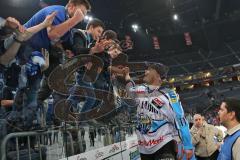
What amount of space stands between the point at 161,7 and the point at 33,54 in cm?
1604

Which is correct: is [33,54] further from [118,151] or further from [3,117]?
[118,151]

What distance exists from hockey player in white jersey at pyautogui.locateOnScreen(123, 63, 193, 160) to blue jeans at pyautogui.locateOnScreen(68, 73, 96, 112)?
75 centimetres

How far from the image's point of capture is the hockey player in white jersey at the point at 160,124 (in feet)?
8.96

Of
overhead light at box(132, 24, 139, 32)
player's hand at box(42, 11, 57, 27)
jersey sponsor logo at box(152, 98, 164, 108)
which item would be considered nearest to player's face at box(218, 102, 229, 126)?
jersey sponsor logo at box(152, 98, 164, 108)

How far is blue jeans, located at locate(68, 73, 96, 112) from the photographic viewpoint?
11.3 feet

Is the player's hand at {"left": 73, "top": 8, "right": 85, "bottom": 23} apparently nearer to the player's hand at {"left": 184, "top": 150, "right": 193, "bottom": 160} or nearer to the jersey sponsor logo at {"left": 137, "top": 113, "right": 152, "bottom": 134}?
the jersey sponsor logo at {"left": 137, "top": 113, "right": 152, "bottom": 134}

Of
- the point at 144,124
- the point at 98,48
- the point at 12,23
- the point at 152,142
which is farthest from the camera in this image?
the point at 98,48

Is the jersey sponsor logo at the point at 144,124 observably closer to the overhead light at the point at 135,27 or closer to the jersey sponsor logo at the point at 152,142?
the jersey sponsor logo at the point at 152,142

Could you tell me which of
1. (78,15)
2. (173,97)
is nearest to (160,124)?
(173,97)

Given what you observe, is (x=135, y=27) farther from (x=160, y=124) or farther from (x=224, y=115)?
(x=160, y=124)

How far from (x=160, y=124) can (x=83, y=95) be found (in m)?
1.04

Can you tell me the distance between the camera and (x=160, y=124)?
9.30ft

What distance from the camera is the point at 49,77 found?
121 inches

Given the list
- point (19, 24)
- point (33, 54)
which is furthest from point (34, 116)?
point (19, 24)
